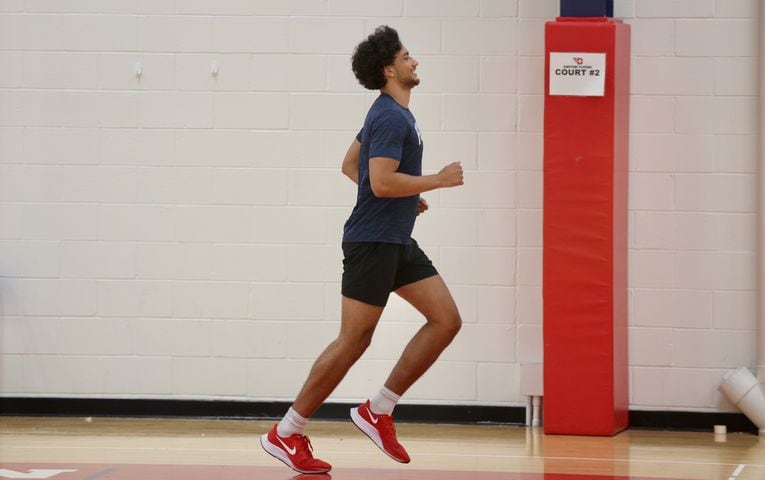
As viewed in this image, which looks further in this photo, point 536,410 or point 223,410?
point 223,410

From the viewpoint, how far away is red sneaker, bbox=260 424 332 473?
14.7 feet

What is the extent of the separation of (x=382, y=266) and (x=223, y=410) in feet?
7.35

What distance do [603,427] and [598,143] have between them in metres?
1.40

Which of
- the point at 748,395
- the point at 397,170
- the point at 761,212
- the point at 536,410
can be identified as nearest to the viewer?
the point at 397,170

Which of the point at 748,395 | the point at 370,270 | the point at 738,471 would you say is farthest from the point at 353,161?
the point at 748,395

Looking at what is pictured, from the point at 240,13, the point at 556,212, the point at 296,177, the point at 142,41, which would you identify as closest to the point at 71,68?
the point at 142,41

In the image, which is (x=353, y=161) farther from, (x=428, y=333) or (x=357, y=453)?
(x=357, y=453)

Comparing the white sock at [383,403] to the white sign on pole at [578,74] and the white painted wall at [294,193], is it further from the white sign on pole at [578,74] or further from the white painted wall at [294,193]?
the white sign on pole at [578,74]

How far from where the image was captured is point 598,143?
5.87 m

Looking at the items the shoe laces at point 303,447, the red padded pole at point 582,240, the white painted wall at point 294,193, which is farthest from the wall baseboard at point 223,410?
the shoe laces at point 303,447

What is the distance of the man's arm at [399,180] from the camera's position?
4.36 m

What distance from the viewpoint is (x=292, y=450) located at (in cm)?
449

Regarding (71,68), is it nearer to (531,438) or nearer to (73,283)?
(73,283)

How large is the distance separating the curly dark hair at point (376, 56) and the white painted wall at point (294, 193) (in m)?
1.68
